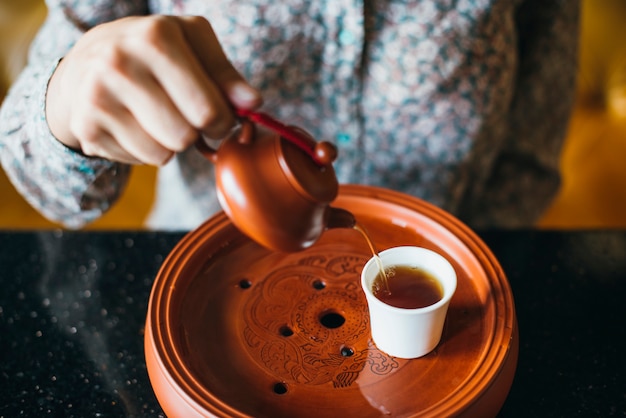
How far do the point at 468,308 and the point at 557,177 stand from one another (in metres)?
0.78

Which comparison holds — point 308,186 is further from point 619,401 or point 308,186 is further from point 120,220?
point 120,220

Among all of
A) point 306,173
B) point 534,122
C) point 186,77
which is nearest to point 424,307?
point 306,173

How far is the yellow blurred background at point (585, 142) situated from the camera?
184 centimetres

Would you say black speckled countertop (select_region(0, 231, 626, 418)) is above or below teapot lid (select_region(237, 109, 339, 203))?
below

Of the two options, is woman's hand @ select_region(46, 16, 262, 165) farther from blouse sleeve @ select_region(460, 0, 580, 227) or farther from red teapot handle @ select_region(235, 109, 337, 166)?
blouse sleeve @ select_region(460, 0, 580, 227)

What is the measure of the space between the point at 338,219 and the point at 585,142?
1528mm

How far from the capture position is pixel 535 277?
1017mm

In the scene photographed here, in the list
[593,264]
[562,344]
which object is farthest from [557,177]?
[562,344]

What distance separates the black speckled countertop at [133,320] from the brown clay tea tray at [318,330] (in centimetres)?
11

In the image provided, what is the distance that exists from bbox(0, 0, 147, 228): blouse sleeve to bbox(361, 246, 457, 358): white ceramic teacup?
46cm

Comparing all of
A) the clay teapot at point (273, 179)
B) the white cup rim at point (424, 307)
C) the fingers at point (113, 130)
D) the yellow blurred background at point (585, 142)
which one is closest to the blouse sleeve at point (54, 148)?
the fingers at point (113, 130)

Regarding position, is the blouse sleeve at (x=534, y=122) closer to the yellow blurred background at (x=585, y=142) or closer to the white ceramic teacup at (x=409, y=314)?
the yellow blurred background at (x=585, y=142)

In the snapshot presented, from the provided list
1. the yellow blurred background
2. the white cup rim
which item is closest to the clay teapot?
the white cup rim

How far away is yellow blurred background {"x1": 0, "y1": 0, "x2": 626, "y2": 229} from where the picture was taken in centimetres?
184
